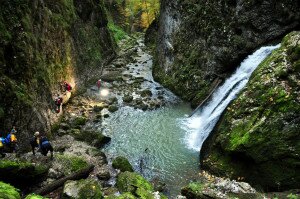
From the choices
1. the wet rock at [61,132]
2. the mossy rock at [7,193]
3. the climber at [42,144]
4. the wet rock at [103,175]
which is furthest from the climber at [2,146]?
the wet rock at [61,132]

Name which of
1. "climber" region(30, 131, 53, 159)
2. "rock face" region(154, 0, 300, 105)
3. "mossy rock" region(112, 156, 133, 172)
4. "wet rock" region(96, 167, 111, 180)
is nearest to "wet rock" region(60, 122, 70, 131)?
"climber" region(30, 131, 53, 159)

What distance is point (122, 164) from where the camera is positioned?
1947 cm

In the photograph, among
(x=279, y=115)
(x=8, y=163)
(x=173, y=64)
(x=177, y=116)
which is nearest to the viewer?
(x=8, y=163)

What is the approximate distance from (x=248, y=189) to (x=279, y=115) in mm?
4690

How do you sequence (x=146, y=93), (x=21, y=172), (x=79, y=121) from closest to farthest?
(x=21, y=172) → (x=79, y=121) → (x=146, y=93)

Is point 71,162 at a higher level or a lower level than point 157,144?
higher

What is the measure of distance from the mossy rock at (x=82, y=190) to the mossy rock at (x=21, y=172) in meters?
1.66

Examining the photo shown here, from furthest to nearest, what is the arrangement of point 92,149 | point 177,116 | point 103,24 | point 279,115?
1. point 103,24
2. point 177,116
3. point 92,149
4. point 279,115

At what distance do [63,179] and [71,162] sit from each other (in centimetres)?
161

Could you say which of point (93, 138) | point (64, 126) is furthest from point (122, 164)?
point (64, 126)

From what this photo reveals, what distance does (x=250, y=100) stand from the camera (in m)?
19.0

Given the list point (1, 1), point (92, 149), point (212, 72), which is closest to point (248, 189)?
point (92, 149)

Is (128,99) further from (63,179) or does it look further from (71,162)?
(63,179)

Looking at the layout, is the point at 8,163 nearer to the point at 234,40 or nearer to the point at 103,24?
the point at 234,40
